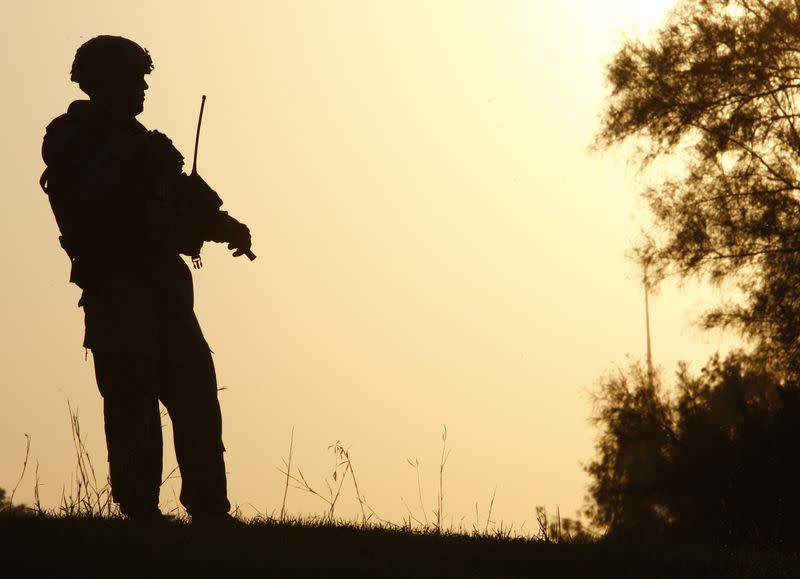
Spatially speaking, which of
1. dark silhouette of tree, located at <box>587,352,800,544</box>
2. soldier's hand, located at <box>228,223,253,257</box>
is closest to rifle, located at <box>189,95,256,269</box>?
soldier's hand, located at <box>228,223,253,257</box>

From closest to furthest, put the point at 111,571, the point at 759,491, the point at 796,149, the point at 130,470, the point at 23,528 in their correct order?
the point at 111,571
the point at 23,528
the point at 130,470
the point at 759,491
the point at 796,149

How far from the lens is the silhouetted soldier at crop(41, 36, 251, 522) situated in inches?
295

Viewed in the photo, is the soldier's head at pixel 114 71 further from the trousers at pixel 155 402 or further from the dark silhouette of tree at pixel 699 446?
the dark silhouette of tree at pixel 699 446

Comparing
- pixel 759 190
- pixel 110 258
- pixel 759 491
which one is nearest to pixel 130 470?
pixel 110 258

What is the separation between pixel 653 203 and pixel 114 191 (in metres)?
18.8

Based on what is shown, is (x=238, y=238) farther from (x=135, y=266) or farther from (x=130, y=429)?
(x=130, y=429)

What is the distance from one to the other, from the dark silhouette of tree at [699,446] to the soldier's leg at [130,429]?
9.62m

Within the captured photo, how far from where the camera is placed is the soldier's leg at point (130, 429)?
752cm

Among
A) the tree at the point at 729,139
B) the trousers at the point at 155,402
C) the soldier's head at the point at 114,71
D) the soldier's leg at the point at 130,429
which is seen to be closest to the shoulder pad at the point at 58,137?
the soldier's head at the point at 114,71

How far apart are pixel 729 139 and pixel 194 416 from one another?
60.8ft

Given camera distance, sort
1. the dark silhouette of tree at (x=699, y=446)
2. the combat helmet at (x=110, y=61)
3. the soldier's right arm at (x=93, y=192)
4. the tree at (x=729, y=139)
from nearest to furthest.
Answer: the soldier's right arm at (x=93, y=192) → the combat helmet at (x=110, y=61) → the dark silhouette of tree at (x=699, y=446) → the tree at (x=729, y=139)

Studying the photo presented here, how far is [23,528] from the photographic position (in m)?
7.05

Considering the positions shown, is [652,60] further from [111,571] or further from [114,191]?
[111,571]

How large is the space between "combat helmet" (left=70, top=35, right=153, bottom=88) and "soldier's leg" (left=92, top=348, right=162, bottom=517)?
140 cm
